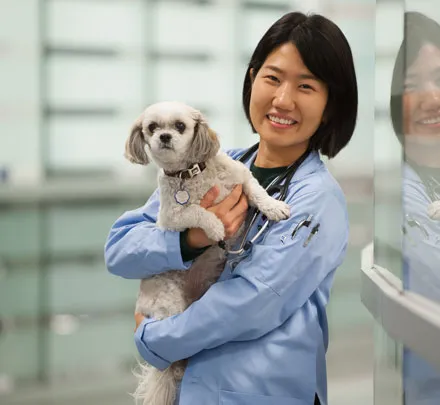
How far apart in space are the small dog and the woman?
0.04 m

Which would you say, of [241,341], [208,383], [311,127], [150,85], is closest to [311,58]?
[311,127]

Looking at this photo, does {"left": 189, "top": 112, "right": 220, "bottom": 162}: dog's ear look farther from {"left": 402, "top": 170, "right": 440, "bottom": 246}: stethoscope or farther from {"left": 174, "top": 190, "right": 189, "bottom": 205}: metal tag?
{"left": 402, "top": 170, "right": 440, "bottom": 246}: stethoscope

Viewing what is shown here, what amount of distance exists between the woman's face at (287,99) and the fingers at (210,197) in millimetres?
176

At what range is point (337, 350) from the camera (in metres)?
3.77

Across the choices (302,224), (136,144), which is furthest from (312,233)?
(136,144)

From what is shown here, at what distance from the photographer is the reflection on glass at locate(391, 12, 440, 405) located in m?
1.00

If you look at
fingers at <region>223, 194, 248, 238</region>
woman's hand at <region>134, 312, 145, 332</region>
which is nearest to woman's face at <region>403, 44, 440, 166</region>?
fingers at <region>223, 194, 248, 238</region>

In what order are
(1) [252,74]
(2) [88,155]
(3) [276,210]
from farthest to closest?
(2) [88,155], (1) [252,74], (3) [276,210]

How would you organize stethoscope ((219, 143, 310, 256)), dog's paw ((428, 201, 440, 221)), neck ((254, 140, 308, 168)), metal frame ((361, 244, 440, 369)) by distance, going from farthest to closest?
neck ((254, 140, 308, 168))
stethoscope ((219, 143, 310, 256))
dog's paw ((428, 201, 440, 221))
metal frame ((361, 244, 440, 369))

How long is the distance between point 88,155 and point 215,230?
2297 mm

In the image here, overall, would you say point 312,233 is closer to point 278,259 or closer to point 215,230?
point 278,259

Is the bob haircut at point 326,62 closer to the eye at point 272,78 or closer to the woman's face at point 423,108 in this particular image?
the eye at point 272,78

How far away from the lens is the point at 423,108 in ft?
3.39

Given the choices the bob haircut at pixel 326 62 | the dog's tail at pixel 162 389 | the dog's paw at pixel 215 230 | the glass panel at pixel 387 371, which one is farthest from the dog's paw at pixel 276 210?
the dog's tail at pixel 162 389
